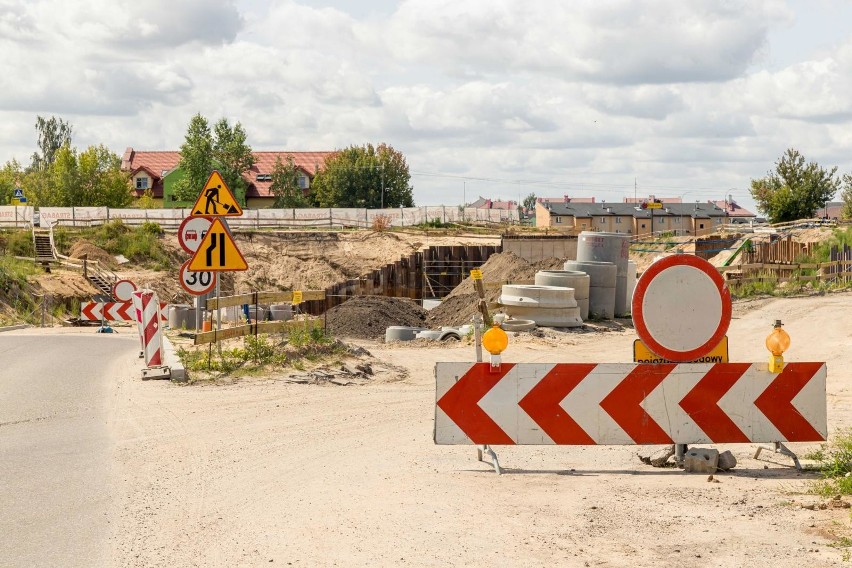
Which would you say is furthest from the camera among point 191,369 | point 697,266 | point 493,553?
point 191,369

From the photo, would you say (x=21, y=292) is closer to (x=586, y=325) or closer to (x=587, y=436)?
(x=586, y=325)

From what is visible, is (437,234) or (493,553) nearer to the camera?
(493,553)

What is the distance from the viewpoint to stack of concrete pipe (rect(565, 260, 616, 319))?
99.2 feet

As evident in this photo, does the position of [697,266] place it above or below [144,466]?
above

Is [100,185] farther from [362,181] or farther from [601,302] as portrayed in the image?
[601,302]

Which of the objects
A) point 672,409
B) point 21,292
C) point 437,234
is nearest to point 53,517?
point 672,409

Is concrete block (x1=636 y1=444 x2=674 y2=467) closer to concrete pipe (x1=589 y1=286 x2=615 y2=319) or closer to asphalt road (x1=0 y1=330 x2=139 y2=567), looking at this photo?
asphalt road (x1=0 y1=330 x2=139 y2=567)

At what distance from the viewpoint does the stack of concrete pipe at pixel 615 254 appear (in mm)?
31422

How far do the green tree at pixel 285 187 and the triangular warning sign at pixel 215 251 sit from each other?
Answer: 83.7 m

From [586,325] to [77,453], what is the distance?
1976 cm

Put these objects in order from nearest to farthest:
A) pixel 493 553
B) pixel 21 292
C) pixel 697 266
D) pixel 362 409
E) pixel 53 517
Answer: pixel 493 553 → pixel 53 517 → pixel 697 266 → pixel 362 409 → pixel 21 292

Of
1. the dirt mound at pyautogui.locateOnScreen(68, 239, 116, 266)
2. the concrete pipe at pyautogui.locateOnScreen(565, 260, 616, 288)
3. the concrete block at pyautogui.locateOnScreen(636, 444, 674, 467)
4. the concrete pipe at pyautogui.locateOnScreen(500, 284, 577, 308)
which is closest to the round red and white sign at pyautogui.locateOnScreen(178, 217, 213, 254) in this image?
the concrete block at pyautogui.locateOnScreen(636, 444, 674, 467)

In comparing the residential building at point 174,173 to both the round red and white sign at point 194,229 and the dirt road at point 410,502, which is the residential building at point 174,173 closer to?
the round red and white sign at point 194,229

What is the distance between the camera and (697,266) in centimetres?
897
